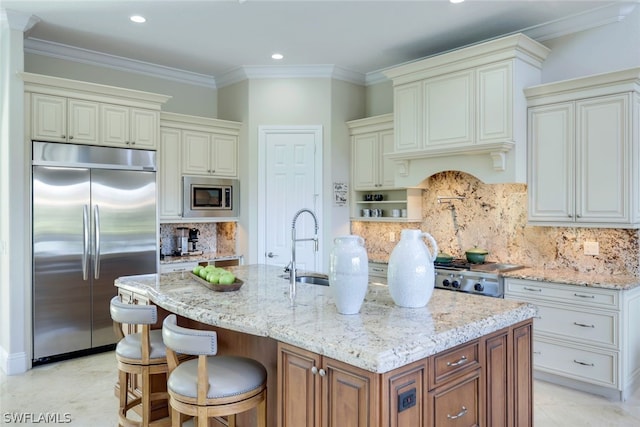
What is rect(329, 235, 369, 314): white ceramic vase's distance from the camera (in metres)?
2.07

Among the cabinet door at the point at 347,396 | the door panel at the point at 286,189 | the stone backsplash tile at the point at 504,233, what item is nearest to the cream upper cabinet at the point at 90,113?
the door panel at the point at 286,189

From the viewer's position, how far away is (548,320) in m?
3.69

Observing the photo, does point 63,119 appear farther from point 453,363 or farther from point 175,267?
point 453,363

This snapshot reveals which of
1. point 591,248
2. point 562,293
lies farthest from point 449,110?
point 562,293

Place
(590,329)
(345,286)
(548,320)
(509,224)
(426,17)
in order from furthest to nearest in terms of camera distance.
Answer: (509,224) → (426,17) → (548,320) → (590,329) → (345,286)

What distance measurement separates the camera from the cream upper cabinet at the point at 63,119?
4.10 metres

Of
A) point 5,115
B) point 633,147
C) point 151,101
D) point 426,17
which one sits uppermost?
point 426,17

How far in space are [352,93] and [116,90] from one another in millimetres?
2737

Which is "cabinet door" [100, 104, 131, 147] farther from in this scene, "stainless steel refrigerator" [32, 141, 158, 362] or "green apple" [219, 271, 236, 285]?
"green apple" [219, 271, 236, 285]

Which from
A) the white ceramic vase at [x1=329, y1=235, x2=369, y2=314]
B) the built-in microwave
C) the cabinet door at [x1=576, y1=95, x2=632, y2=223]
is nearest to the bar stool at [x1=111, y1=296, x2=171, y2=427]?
the white ceramic vase at [x1=329, y1=235, x2=369, y2=314]

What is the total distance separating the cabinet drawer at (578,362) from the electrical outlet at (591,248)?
0.89 metres

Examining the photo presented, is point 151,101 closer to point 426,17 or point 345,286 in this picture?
point 426,17

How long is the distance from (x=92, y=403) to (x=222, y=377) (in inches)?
73.7

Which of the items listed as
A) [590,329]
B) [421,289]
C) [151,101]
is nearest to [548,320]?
[590,329]
